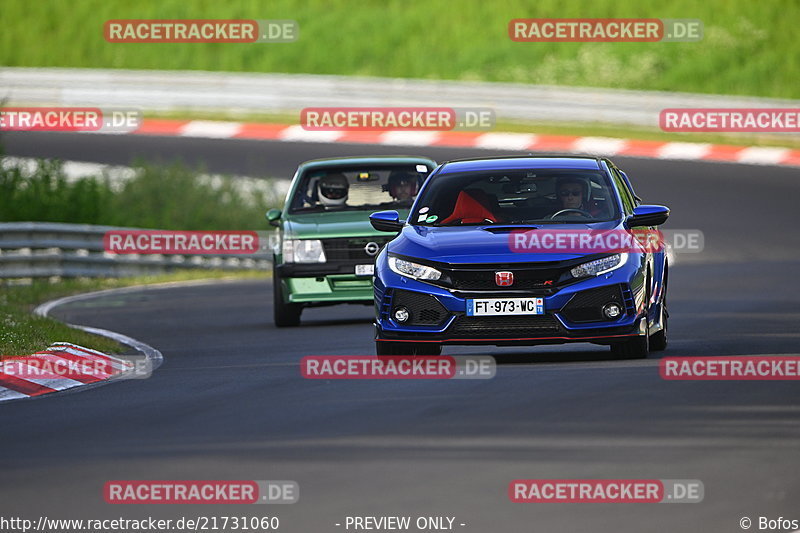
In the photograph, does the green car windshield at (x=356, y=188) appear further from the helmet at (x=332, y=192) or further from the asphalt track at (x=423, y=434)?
the asphalt track at (x=423, y=434)

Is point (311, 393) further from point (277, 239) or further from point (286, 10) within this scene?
→ point (286, 10)

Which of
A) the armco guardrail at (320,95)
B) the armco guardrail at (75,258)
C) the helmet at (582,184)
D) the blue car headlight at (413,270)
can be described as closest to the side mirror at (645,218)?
the helmet at (582,184)

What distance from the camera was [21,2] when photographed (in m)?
53.7

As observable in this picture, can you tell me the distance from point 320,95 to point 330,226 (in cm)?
2341

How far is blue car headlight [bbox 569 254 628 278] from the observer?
13.2 metres

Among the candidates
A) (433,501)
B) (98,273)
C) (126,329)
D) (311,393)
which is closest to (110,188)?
(98,273)

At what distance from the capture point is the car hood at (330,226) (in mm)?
18859

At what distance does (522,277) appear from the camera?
13094mm

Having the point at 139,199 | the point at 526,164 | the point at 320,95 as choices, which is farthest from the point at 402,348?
the point at 320,95

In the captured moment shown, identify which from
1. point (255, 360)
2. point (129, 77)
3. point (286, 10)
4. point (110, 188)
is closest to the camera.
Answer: point (255, 360)

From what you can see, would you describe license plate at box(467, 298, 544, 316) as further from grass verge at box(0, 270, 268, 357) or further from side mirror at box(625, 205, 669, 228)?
grass verge at box(0, 270, 268, 357)

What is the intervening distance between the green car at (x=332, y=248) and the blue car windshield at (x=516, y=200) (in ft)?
14.0

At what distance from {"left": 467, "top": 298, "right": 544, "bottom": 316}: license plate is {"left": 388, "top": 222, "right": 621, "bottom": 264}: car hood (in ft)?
0.89

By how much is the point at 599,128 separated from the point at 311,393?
2949 cm
